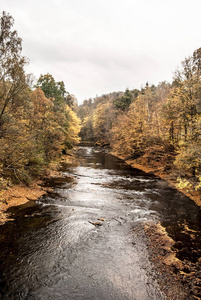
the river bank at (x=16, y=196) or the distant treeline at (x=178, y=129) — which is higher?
the distant treeline at (x=178, y=129)

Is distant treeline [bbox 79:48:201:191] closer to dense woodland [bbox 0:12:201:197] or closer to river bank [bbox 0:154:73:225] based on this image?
dense woodland [bbox 0:12:201:197]

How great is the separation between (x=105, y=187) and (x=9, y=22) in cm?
1358

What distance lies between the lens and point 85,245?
7.69 m

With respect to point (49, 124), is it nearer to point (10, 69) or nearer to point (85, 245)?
point (10, 69)

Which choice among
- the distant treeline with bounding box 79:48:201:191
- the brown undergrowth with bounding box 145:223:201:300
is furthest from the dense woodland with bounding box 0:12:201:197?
the brown undergrowth with bounding box 145:223:201:300

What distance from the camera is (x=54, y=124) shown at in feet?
63.8

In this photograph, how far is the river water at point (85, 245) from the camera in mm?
5429

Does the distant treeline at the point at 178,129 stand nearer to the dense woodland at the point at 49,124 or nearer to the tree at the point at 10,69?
the dense woodland at the point at 49,124

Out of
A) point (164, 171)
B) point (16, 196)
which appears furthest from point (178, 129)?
point (16, 196)

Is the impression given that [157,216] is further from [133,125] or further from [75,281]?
[133,125]

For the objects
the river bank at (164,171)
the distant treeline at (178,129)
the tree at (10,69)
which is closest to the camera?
the tree at (10,69)

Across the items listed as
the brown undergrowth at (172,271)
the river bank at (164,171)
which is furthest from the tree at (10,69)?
the river bank at (164,171)

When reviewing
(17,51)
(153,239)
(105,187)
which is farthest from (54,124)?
(153,239)

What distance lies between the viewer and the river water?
17.8 feet
